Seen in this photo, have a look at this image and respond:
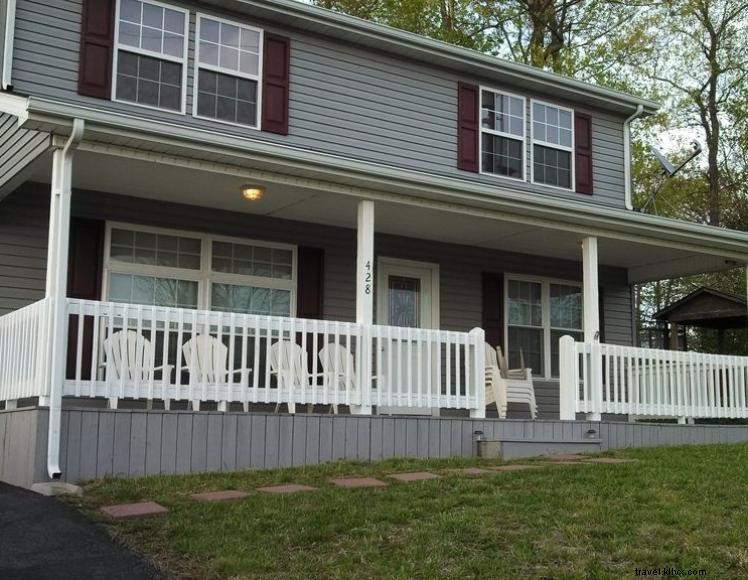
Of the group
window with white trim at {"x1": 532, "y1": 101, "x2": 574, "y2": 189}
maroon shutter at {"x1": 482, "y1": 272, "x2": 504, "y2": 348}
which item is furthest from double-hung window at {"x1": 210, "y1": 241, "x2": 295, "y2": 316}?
window with white trim at {"x1": 532, "y1": 101, "x2": 574, "y2": 189}

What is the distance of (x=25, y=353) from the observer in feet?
26.2


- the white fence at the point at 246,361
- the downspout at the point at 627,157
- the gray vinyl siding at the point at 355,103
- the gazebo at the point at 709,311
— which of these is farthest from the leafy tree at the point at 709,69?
the white fence at the point at 246,361

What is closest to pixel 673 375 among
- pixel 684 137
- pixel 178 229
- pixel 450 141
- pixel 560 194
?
pixel 560 194

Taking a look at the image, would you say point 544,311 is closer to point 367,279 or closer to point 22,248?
point 367,279

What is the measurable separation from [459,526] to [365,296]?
405cm

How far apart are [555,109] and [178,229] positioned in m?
6.17

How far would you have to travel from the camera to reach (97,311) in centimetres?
775

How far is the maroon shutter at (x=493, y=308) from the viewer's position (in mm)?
12836

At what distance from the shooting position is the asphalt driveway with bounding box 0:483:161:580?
4984mm

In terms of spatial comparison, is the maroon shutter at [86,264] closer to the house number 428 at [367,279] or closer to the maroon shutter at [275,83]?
the maroon shutter at [275,83]

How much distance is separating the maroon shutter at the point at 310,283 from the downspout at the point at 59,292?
3.89 metres

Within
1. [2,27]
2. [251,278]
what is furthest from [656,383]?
[2,27]

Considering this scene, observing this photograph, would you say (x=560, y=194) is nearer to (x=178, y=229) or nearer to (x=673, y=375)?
(x=673, y=375)

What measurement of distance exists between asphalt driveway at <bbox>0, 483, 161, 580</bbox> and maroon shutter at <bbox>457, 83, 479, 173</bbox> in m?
7.84
